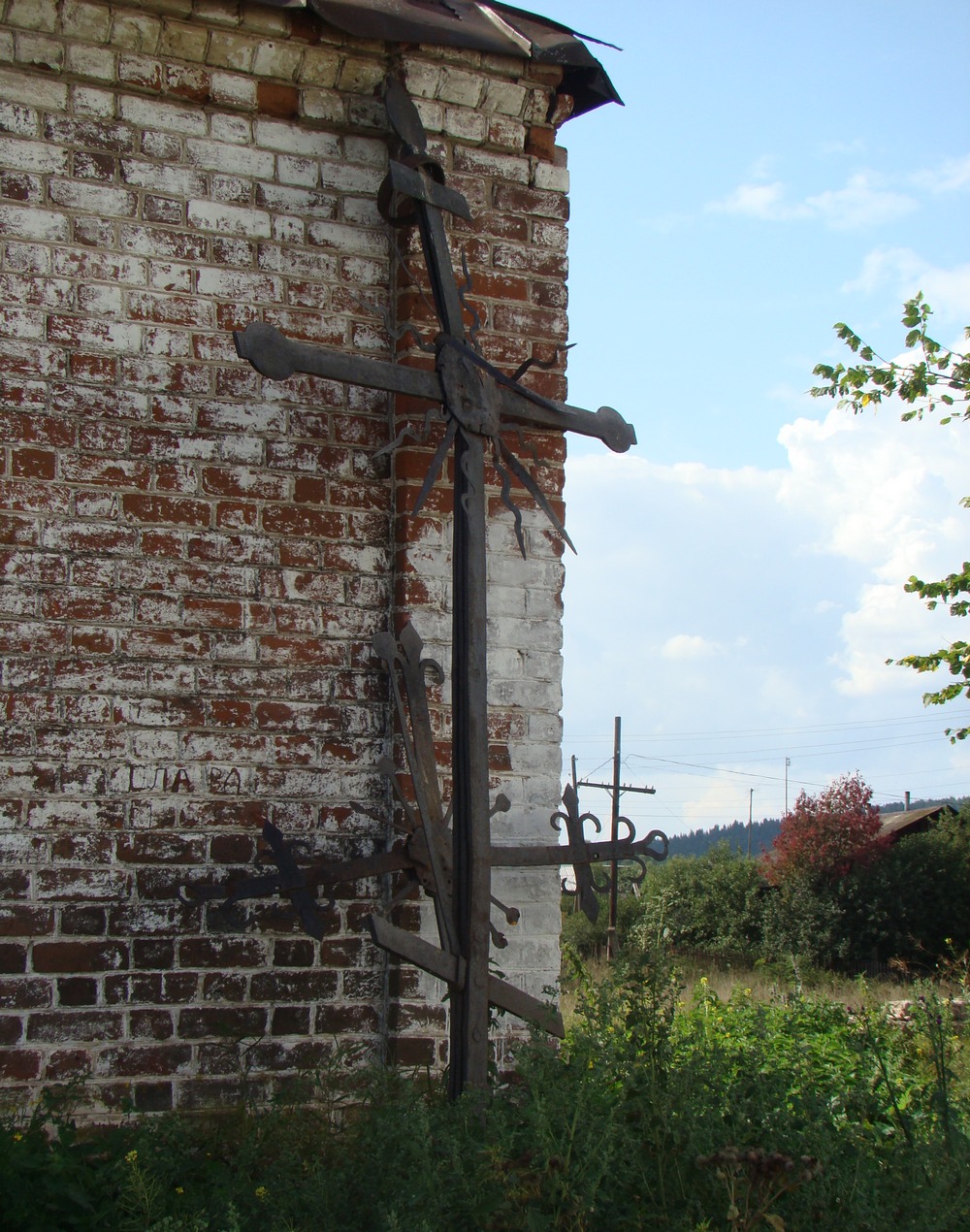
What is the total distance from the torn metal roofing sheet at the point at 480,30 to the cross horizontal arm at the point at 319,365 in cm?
123

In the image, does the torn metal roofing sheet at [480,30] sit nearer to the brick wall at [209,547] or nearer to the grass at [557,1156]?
the brick wall at [209,547]

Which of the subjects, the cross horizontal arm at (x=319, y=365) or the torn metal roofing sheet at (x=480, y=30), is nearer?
the cross horizontal arm at (x=319, y=365)

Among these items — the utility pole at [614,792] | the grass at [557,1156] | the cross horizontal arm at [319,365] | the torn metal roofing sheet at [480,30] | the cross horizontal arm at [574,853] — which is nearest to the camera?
the grass at [557,1156]

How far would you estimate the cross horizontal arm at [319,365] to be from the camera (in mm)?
2875

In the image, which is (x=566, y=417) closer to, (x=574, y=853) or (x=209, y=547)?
(x=209, y=547)

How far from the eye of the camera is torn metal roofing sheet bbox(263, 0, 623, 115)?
3.71 metres

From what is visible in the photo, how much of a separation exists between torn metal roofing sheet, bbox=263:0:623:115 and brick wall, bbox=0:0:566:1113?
102 mm

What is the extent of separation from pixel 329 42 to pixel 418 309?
0.88 meters

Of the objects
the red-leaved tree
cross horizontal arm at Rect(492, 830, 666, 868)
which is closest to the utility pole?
the red-leaved tree

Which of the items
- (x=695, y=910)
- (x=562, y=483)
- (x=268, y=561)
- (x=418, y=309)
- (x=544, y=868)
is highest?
(x=418, y=309)

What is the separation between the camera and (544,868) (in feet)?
12.3

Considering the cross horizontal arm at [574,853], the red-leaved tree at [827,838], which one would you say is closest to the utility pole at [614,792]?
the red-leaved tree at [827,838]

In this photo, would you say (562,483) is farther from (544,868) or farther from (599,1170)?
(599,1170)

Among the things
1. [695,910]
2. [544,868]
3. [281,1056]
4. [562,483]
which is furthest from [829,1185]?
[695,910]
